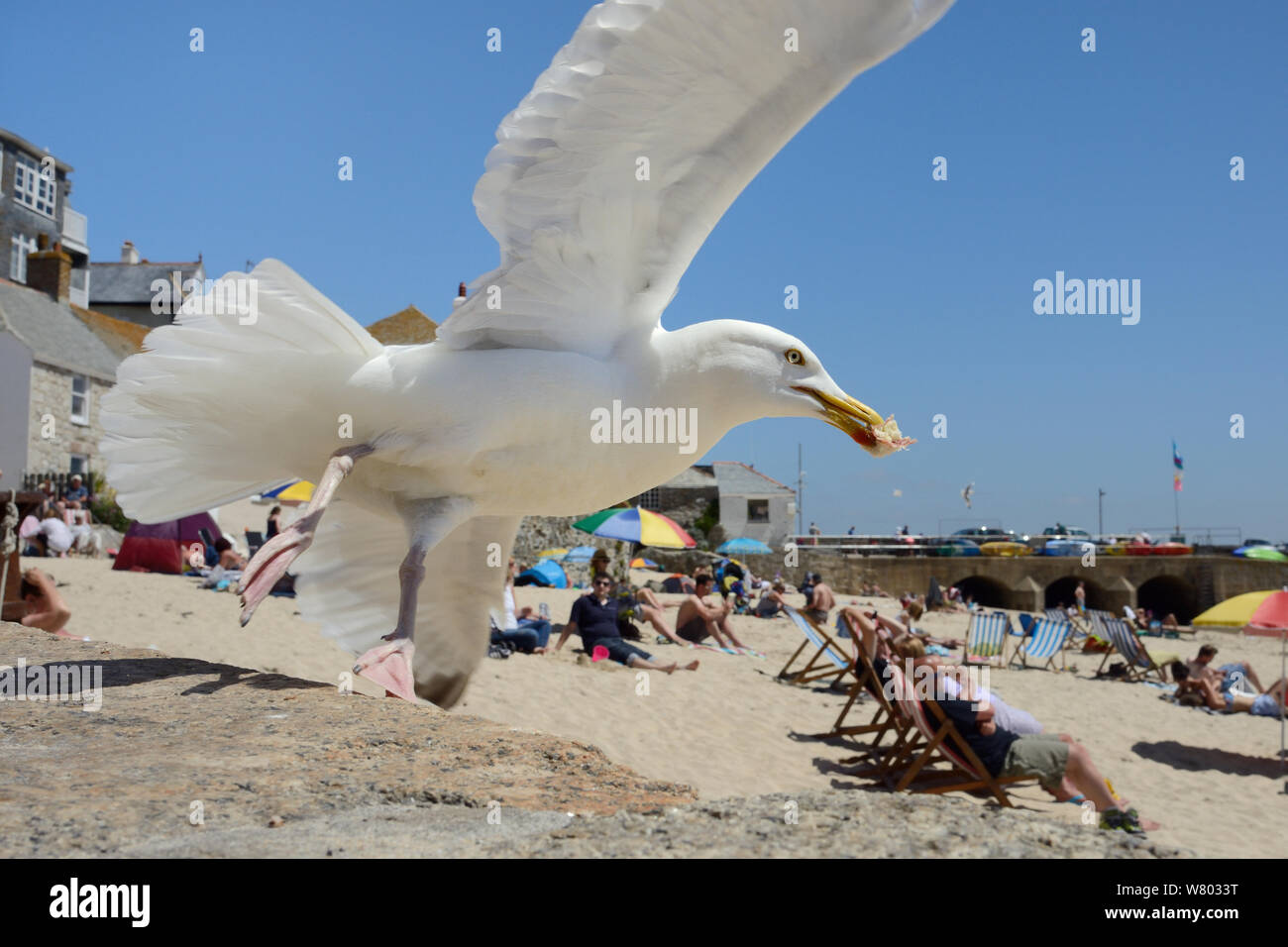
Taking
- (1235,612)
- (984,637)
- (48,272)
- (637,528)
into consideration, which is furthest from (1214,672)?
(48,272)

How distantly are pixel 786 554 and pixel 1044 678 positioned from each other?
51.9 ft

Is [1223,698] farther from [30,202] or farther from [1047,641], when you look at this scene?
[30,202]

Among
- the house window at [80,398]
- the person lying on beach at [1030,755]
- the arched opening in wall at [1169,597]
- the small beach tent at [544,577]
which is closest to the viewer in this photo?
the person lying on beach at [1030,755]

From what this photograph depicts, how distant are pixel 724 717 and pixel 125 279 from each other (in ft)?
128

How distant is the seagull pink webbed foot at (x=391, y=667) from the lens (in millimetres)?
3033

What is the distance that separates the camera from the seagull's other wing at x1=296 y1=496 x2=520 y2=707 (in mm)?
4430

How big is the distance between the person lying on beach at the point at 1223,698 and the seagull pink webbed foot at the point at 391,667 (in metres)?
10.6

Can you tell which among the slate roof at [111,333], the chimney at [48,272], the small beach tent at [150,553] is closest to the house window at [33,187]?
the chimney at [48,272]

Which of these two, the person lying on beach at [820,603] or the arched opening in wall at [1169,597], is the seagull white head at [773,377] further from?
the arched opening in wall at [1169,597]

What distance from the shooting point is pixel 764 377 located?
3818 mm

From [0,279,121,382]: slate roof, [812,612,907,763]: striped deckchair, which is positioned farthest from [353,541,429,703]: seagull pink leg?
[0,279,121,382]: slate roof
